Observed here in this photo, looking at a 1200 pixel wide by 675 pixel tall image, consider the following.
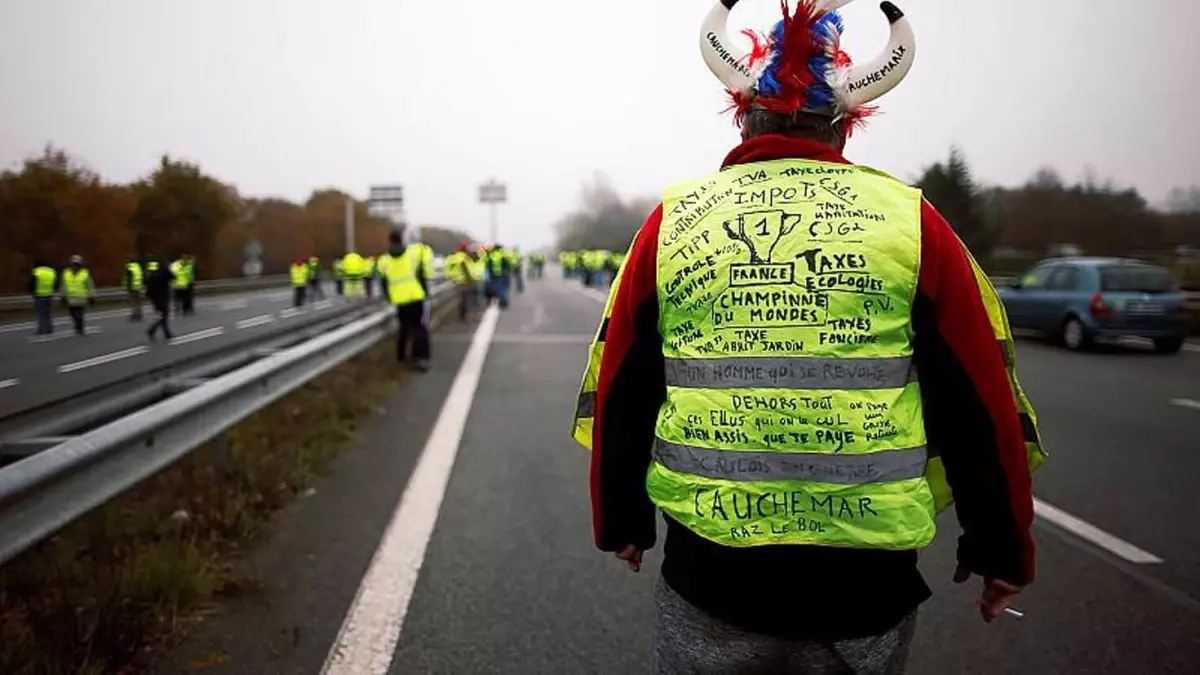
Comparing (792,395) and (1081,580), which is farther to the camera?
(1081,580)

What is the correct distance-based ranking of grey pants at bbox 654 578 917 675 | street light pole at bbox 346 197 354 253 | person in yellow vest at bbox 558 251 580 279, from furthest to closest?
person in yellow vest at bbox 558 251 580 279, street light pole at bbox 346 197 354 253, grey pants at bbox 654 578 917 675

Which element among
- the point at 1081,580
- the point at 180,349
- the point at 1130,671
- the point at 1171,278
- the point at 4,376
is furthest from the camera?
the point at 1171,278

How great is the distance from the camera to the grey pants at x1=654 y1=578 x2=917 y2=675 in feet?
5.32

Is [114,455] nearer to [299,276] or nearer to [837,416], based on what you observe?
[837,416]

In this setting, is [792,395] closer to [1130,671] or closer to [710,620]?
[710,620]

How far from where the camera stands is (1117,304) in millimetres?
15031

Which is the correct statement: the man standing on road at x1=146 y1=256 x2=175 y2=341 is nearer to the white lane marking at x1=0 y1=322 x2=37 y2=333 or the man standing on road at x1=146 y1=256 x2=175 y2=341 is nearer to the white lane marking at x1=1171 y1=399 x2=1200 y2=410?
the white lane marking at x1=0 y1=322 x2=37 y2=333

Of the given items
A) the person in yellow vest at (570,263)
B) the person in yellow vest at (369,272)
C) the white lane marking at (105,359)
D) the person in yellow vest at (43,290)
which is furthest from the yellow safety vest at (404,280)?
the person in yellow vest at (570,263)

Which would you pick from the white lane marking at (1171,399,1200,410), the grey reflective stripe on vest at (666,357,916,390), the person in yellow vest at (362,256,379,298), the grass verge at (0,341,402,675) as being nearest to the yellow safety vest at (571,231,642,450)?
the grey reflective stripe on vest at (666,357,916,390)

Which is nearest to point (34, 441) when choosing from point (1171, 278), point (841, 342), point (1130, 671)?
point (841, 342)

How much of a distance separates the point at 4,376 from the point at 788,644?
12.3 feet

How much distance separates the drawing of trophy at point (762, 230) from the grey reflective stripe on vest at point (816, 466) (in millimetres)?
375

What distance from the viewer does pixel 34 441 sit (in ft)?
11.3

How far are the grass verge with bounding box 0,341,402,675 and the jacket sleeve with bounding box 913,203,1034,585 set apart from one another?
2989mm
